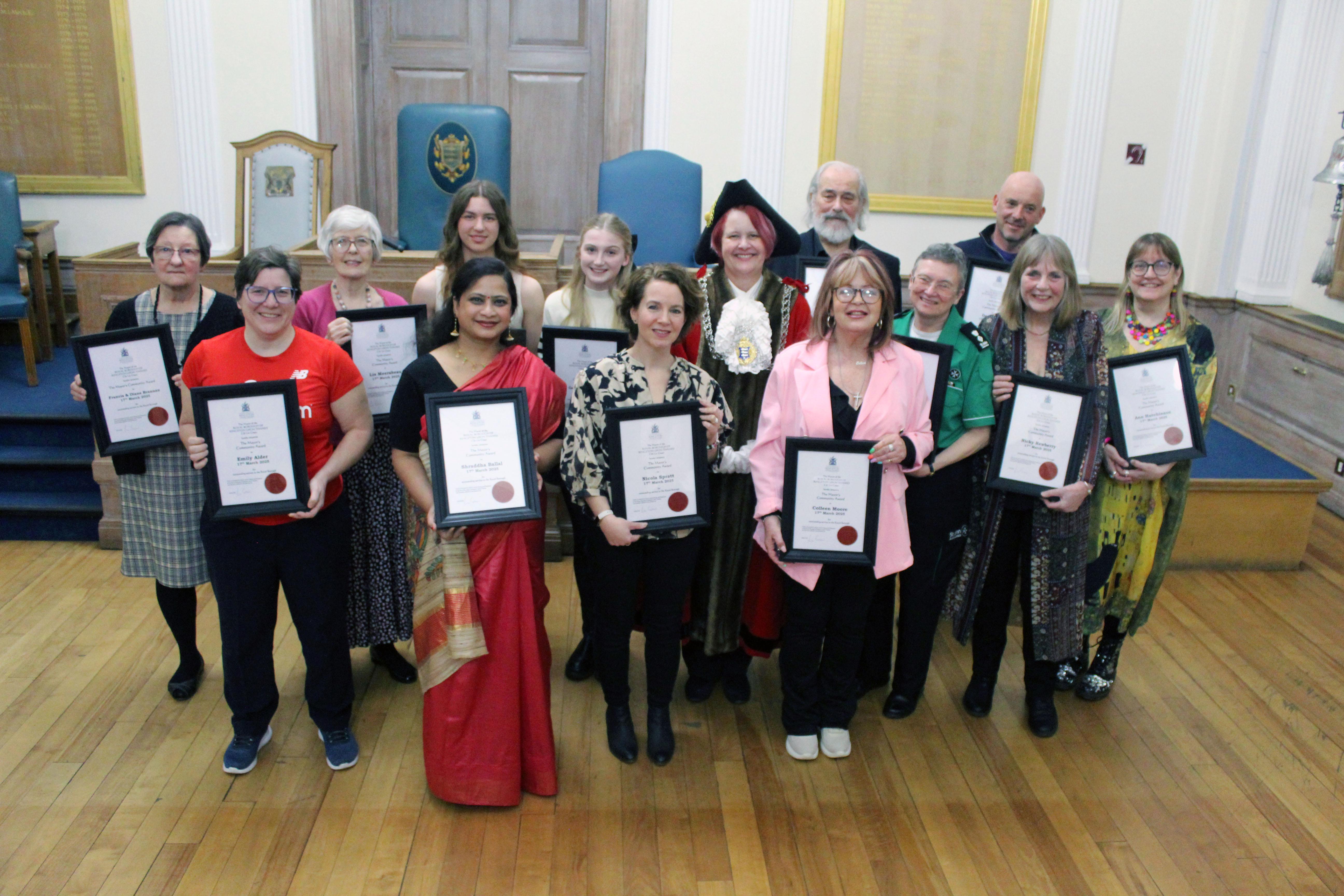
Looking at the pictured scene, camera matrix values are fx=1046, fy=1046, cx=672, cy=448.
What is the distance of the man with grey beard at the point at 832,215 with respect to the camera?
11.5 feet

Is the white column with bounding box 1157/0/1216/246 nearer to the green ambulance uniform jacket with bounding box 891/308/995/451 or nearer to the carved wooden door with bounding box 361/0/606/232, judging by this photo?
the carved wooden door with bounding box 361/0/606/232

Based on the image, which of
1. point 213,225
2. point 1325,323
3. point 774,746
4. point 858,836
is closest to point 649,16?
point 213,225

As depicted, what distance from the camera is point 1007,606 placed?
10.5ft

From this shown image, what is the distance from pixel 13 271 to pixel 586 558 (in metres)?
3.95

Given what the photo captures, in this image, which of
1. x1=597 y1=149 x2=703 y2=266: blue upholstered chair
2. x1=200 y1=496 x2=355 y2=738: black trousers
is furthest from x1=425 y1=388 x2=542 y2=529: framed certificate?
x1=597 y1=149 x2=703 y2=266: blue upholstered chair

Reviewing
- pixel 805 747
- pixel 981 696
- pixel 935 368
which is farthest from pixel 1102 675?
pixel 935 368

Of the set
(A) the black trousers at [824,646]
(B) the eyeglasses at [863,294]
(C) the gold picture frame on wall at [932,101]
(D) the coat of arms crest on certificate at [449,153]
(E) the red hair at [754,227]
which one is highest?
(C) the gold picture frame on wall at [932,101]

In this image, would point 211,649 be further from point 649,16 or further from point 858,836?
point 649,16

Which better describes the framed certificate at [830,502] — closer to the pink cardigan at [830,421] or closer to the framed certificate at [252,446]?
the pink cardigan at [830,421]

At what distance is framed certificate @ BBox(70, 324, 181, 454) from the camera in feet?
9.27

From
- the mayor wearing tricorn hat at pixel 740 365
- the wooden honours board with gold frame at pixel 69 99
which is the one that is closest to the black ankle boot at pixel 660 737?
the mayor wearing tricorn hat at pixel 740 365

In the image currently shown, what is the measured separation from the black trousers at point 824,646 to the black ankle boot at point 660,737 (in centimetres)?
35

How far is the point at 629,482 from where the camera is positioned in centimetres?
265

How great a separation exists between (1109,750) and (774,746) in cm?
102
